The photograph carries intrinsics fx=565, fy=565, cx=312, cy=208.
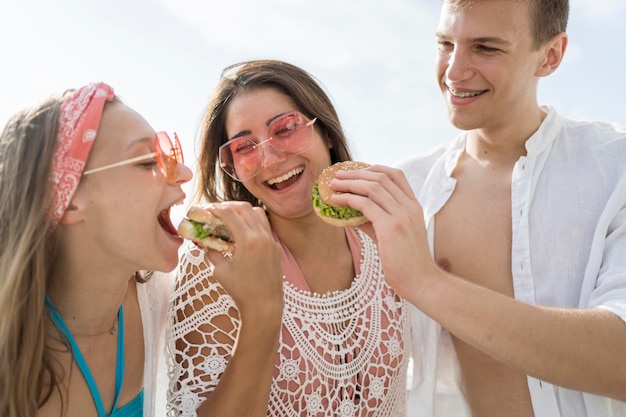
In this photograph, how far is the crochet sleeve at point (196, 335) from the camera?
3084 millimetres

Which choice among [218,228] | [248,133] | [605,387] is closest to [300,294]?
[218,228]

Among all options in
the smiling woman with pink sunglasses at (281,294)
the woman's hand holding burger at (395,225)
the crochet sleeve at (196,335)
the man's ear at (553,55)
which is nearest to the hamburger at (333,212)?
the smiling woman with pink sunglasses at (281,294)

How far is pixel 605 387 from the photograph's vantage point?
321 cm

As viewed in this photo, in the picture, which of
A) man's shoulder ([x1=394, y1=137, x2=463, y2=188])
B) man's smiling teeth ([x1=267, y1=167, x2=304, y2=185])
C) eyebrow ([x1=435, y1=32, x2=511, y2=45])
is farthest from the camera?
man's shoulder ([x1=394, y1=137, x2=463, y2=188])

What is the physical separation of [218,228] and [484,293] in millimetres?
1476

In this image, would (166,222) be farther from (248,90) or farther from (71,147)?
(248,90)

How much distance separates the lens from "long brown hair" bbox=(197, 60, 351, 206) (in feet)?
12.2

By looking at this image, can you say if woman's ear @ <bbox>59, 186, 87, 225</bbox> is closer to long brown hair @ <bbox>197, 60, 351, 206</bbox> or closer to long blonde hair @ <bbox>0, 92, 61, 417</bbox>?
long blonde hair @ <bbox>0, 92, 61, 417</bbox>

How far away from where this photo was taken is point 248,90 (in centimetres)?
364

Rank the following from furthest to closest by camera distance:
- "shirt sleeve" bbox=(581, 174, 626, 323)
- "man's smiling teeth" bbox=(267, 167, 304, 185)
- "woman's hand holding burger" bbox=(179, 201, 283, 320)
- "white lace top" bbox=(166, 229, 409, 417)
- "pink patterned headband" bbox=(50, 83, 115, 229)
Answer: "man's smiling teeth" bbox=(267, 167, 304, 185), "shirt sleeve" bbox=(581, 174, 626, 323), "white lace top" bbox=(166, 229, 409, 417), "woman's hand holding burger" bbox=(179, 201, 283, 320), "pink patterned headband" bbox=(50, 83, 115, 229)

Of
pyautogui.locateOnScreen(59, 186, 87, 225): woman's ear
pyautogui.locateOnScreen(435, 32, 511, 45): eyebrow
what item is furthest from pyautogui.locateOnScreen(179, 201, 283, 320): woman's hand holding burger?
pyautogui.locateOnScreen(435, 32, 511, 45): eyebrow

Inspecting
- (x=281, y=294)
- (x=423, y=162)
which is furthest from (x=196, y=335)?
(x=423, y=162)

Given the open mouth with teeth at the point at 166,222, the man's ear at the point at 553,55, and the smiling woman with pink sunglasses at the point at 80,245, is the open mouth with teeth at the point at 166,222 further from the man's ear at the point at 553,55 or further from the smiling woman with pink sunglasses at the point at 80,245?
the man's ear at the point at 553,55

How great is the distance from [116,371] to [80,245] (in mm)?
734
